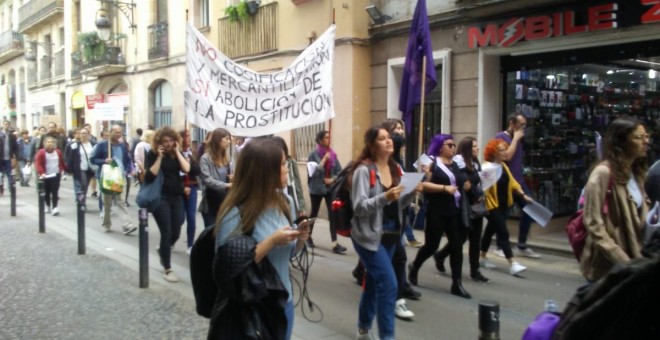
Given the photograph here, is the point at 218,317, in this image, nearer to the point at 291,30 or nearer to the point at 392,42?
the point at 392,42

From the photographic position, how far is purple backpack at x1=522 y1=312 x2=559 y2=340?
73.8 inches

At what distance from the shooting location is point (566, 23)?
9.04m

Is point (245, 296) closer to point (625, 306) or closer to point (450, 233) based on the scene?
point (625, 306)

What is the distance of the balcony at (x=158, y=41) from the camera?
19516mm

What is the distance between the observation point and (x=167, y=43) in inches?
766

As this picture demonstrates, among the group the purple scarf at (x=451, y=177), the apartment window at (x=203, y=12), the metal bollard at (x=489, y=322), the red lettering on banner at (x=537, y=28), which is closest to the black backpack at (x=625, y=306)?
the metal bollard at (x=489, y=322)

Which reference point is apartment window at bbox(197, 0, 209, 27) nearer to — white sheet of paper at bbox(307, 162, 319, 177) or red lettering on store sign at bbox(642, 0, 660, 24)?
white sheet of paper at bbox(307, 162, 319, 177)

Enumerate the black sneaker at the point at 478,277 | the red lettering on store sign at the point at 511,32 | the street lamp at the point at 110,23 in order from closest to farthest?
the black sneaker at the point at 478,277, the red lettering on store sign at the point at 511,32, the street lamp at the point at 110,23

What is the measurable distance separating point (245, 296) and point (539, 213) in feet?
18.9

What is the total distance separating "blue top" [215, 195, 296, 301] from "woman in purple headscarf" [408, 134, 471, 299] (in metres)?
3.32

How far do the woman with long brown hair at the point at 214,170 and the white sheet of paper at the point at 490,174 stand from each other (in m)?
3.03

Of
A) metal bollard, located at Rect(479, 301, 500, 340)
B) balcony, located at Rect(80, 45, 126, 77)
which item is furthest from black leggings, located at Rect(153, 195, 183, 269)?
balcony, located at Rect(80, 45, 126, 77)

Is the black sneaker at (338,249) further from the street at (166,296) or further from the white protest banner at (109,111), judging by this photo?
the white protest banner at (109,111)

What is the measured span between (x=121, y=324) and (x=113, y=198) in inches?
253
